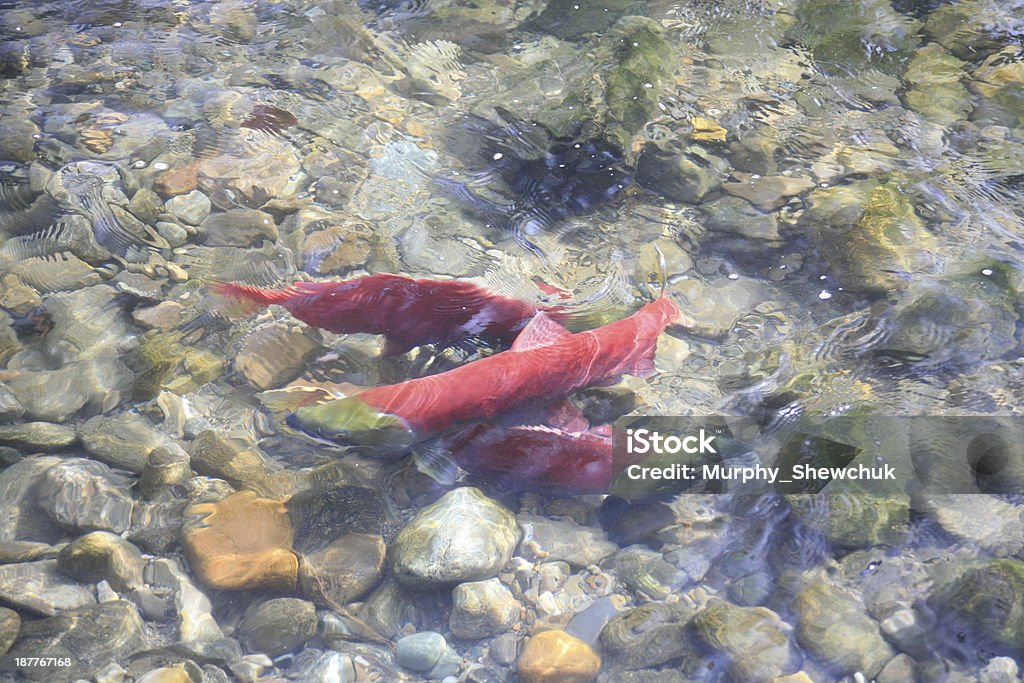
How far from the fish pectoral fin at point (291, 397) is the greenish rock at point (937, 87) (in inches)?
167

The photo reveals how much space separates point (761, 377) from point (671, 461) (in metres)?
0.71

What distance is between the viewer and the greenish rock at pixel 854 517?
317cm

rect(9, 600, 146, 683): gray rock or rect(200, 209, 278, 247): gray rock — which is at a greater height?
rect(200, 209, 278, 247): gray rock

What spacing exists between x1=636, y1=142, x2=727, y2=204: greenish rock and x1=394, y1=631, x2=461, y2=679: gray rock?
2894 millimetres

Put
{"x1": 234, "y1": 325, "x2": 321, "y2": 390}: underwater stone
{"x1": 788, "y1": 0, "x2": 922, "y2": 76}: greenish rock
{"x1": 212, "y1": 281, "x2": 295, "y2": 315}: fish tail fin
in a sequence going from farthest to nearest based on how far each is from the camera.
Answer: {"x1": 788, "y1": 0, "x2": 922, "y2": 76}: greenish rock, {"x1": 212, "y1": 281, "x2": 295, "y2": 315}: fish tail fin, {"x1": 234, "y1": 325, "x2": 321, "y2": 390}: underwater stone

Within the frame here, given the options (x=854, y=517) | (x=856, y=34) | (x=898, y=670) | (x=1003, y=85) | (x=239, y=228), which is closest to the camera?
(x=898, y=670)

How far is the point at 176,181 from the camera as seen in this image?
4.78 m

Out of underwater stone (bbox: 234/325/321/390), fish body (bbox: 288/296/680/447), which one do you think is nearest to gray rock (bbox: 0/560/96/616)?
fish body (bbox: 288/296/680/447)

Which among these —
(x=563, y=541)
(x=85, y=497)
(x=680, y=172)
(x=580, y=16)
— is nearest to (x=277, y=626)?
(x=85, y=497)

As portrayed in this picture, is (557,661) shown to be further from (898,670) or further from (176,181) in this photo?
(176,181)

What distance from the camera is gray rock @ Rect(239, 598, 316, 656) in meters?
2.95

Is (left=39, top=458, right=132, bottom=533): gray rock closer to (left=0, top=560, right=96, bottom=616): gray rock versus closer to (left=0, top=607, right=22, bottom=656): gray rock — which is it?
(left=0, top=560, right=96, bottom=616): gray rock

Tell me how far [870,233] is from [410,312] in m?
2.48

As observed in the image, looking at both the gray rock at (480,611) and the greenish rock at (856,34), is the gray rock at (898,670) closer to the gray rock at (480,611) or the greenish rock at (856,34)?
the gray rock at (480,611)
